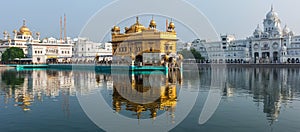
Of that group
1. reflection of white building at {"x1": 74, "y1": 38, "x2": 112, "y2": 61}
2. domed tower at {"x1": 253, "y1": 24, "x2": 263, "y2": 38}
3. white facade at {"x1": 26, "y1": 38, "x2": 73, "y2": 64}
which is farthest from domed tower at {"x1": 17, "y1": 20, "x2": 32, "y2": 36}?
domed tower at {"x1": 253, "y1": 24, "x2": 263, "y2": 38}

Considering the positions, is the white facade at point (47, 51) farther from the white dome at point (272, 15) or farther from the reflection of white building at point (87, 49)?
the white dome at point (272, 15)

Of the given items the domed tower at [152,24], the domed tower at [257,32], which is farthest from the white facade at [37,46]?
the domed tower at [257,32]

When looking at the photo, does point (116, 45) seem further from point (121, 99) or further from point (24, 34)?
point (121, 99)

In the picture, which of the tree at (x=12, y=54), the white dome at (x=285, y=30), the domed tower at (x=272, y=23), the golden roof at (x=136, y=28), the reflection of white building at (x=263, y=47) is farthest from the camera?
the white dome at (x=285, y=30)

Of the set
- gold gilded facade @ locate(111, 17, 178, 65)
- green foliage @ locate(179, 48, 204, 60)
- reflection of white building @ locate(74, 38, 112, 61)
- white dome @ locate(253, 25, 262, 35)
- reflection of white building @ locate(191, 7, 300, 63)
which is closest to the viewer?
gold gilded facade @ locate(111, 17, 178, 65)

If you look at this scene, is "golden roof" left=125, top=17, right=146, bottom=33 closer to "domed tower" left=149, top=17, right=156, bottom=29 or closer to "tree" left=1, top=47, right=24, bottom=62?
"domed tower" left=149, top=17, right=156, bottom=29

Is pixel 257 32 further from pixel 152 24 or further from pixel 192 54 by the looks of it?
pixel 152 24

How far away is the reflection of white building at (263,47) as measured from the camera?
68.5m

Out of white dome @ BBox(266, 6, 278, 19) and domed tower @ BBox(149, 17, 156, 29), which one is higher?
white dome @ BBox(266, 6, 278, 19)

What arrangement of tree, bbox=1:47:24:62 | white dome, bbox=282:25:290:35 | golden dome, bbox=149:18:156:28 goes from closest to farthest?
golden dome, bbox=149:18:156:28, tree, bbox=1:47:24:62, white dome, bbox=282:25:290:35

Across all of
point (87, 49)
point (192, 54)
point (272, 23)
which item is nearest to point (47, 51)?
point (87, 49)

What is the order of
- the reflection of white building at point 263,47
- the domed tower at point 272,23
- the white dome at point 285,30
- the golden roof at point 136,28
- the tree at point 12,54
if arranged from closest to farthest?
1. the golden roof at point 136,28
2. the tree at point 12,54
3. the reflection of white building at point 263,47
4. the domed tower at point 272,23
5. the white dome at point 285,30

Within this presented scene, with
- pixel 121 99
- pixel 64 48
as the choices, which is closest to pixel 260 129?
pixel 121 99

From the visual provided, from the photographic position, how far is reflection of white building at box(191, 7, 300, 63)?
225ft
